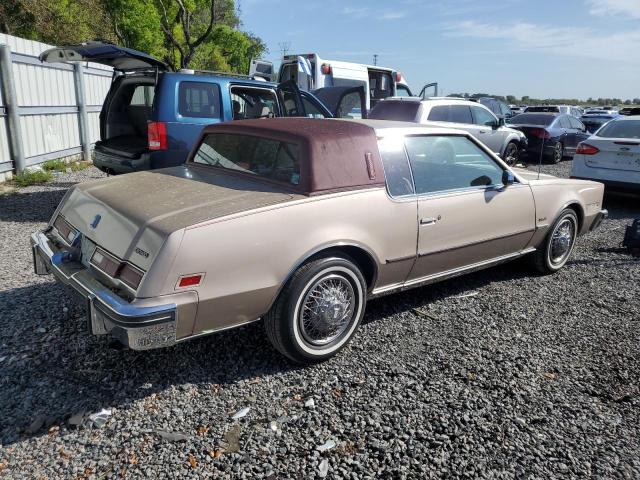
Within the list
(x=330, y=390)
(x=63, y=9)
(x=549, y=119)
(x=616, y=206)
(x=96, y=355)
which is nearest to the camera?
(x=330, y=390)

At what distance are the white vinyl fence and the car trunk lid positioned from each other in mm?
9634

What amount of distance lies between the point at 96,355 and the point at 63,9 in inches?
840

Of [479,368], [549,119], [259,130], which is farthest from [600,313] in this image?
[549,119]

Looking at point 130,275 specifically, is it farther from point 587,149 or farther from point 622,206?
point 622,206

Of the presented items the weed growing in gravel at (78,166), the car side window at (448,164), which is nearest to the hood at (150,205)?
the car side window at (448,164)

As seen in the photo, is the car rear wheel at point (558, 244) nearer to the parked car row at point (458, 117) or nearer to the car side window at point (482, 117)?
the parked car row at point (458, 117)

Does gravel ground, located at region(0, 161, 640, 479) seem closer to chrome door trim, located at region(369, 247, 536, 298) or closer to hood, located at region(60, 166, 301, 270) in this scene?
chrome door trim, located at region(369, 247, 536, 298)

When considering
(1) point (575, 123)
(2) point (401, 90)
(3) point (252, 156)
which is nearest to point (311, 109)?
(3) point (252, 156)

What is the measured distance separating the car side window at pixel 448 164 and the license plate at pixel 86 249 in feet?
7.45

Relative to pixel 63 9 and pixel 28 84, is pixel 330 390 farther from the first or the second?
pixel 63 9

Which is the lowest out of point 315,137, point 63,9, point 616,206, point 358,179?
point 616,206

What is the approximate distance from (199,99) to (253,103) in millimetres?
850

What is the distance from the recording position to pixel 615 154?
8.25 metres

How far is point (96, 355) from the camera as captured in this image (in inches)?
132
